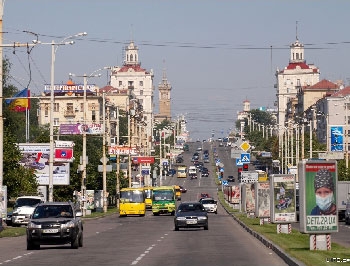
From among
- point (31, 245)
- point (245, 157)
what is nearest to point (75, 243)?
point (31, 245)

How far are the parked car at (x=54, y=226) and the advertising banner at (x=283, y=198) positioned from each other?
7.91m

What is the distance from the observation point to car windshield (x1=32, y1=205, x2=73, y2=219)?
3972cm

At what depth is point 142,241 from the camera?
150ft

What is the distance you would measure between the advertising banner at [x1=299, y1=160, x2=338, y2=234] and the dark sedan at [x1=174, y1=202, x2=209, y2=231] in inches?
1061

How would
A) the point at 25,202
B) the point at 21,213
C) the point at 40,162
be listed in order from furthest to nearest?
the point at 40,162
the point at 25,202
the point at 21,213

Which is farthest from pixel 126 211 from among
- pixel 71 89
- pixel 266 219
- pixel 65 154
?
pixel 71 89

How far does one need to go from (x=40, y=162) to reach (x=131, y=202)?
8.38m

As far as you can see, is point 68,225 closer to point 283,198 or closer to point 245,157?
point 283,198

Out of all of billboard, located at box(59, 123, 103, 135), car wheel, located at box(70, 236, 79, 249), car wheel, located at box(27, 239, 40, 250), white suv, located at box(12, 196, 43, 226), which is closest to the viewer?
car wheel, located at box(27, 239, 40, 250)

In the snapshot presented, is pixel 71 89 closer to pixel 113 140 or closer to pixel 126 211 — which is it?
pixel 113 140

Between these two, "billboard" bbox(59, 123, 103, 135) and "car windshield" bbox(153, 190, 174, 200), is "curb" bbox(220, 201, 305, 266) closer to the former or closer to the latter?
"billboard" bbox(59, 123, 103, 135)

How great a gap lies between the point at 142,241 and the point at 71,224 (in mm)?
7212

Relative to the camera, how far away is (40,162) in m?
94.5

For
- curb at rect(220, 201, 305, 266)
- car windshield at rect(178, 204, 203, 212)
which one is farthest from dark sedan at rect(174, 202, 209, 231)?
curb at rect(220, 201, 305, 266)
